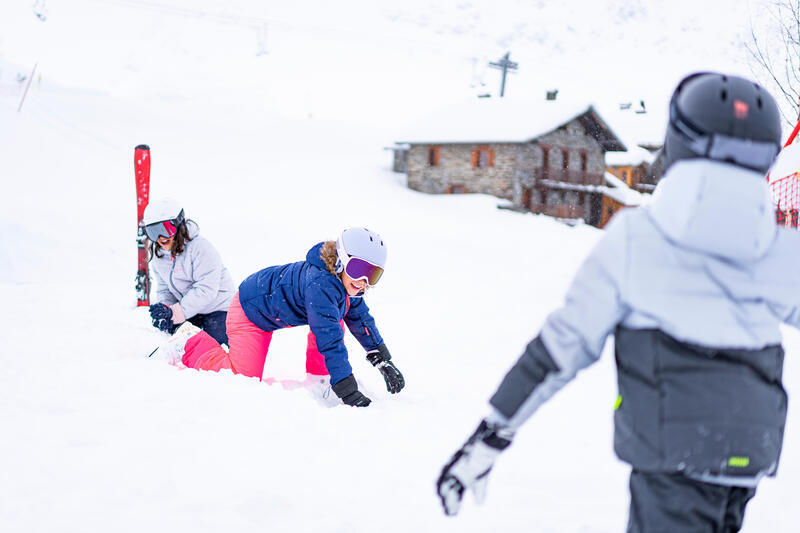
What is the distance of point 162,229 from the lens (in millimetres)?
5285

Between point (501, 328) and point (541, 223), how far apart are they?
1714 cm

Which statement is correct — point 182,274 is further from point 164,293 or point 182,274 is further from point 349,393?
point 349,393

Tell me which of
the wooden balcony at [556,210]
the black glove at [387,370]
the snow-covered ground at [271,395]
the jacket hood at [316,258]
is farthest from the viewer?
the wooden balcony at [556,210]

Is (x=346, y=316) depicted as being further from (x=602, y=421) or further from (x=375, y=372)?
(x=602, y=421)

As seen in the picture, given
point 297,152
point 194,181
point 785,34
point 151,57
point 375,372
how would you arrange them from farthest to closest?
point 151,57, point 297,152, point 194,181, point 785,34, point 375,372

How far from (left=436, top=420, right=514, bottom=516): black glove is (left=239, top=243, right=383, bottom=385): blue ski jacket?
2330 mm

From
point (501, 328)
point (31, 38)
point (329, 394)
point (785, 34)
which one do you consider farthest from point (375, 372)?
point (31, 38)

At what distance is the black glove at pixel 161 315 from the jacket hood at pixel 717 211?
460 centimetres

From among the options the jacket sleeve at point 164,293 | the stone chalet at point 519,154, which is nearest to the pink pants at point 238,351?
the jacket sleeve at point 164,293

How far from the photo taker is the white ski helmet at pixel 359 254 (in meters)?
4.04

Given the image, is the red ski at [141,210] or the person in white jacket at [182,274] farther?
the red ski at [141,210]

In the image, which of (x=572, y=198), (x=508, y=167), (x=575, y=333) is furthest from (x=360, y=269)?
(x=572, y=198)

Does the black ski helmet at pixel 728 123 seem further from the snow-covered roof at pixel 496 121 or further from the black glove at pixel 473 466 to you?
the snow-covered roof at pixel 496 121

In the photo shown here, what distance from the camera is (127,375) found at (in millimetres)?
4102
